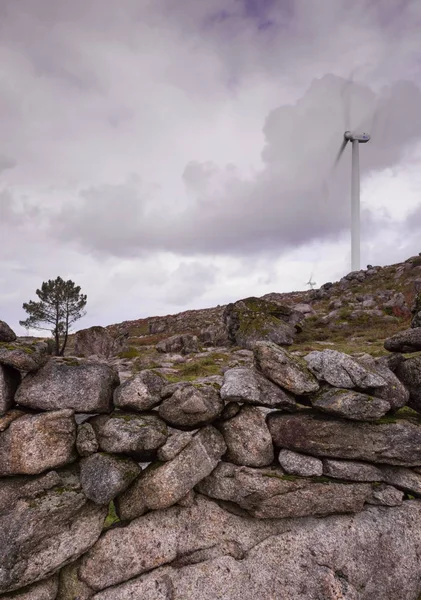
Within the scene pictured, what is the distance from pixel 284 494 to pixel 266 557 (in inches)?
63.7

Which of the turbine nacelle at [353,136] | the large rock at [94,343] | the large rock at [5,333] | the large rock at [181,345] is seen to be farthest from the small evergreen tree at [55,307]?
the turbine nacelle at [353,136]

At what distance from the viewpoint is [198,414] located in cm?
977

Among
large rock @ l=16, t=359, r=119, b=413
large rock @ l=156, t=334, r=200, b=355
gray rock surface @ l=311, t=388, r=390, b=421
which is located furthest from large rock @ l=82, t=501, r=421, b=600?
large rock @ l=156, t=334, r=200, b=355

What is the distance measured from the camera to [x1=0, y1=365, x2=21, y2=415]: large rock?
9.15 metres

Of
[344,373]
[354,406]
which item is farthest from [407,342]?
[354,406]

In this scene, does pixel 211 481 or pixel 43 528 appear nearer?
pixel 43 528

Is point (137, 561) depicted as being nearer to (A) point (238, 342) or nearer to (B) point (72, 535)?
(B) point (72, 535)

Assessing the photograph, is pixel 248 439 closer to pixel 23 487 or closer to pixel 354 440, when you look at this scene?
pixel 354 440

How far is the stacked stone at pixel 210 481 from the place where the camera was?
8.68 meters

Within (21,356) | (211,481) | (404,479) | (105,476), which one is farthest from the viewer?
(404,479)

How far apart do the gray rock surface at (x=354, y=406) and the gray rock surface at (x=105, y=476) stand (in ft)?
18.3

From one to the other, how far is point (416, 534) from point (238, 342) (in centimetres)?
2248

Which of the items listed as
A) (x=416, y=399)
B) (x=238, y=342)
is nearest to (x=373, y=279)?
(x=238, y=342)

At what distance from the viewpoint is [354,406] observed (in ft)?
31.2
